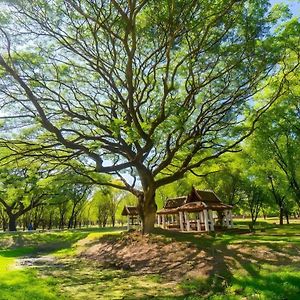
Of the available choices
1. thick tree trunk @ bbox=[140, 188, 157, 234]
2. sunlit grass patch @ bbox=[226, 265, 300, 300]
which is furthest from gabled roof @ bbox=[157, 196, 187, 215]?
sunlit grass patch @ bbox=[226, 265, 300, 300]

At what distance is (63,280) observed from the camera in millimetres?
14383

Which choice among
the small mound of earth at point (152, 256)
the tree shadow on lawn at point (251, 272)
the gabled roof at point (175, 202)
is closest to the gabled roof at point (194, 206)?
the gabled roof at point (175, 202)

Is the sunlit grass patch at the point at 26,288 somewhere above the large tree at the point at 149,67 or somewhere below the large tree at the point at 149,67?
below

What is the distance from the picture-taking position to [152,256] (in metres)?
18.5

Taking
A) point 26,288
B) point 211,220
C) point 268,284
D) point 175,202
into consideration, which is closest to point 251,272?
point 268,284

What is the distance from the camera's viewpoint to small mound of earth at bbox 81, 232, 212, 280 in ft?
49.7

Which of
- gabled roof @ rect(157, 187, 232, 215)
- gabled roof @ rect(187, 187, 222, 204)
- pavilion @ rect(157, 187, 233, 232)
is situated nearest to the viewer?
pavilion @ rect(157, 187, 233, 232)

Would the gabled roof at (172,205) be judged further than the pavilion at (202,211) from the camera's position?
Yes

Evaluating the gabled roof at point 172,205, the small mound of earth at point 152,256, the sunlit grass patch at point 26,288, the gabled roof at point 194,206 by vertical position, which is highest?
the gabled roof at point 172,205

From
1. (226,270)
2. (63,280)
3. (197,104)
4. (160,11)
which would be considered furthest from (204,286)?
(197,104)

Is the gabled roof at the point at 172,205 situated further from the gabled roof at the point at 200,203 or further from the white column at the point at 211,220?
the white column at the point at 211,220

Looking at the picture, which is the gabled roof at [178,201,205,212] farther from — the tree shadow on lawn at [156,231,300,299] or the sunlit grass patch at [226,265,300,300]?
the sunlit grass patch at [226,265,300,300]

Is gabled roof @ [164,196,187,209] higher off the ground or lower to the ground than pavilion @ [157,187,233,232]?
higher

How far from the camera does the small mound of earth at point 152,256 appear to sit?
49.7ft
